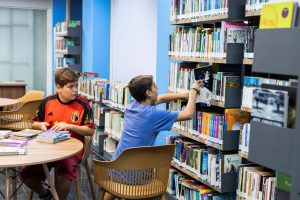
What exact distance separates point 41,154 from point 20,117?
2.54m

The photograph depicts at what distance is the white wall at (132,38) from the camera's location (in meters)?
5.94

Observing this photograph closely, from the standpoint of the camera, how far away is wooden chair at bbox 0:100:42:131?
192 inches

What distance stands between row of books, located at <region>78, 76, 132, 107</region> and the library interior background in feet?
0.09

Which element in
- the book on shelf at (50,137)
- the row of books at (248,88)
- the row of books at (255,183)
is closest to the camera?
the row of books at (255,183)

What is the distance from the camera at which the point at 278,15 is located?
1.78 meters

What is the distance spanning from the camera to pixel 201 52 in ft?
10.9

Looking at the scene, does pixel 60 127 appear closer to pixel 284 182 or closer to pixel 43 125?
pixel 43 125

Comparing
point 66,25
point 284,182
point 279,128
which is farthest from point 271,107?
point 66,25

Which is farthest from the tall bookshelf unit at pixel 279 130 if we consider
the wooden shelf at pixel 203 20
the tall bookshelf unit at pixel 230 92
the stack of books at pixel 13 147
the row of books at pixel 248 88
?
the stack of books at pixel 13 147

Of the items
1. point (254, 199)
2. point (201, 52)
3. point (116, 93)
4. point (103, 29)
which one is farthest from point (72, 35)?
point (254, 199)

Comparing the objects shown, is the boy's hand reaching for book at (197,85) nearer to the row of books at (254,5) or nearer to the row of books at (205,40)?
the row of books at (205,40)

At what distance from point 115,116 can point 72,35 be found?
2.45 meters

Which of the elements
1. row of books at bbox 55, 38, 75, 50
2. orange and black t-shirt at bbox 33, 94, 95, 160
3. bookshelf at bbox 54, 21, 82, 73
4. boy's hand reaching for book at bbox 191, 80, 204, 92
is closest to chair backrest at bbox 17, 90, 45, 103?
bookshelf at bbox 54, 21, 82, 73

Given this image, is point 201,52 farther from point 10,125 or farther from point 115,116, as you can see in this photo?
point 10,125
